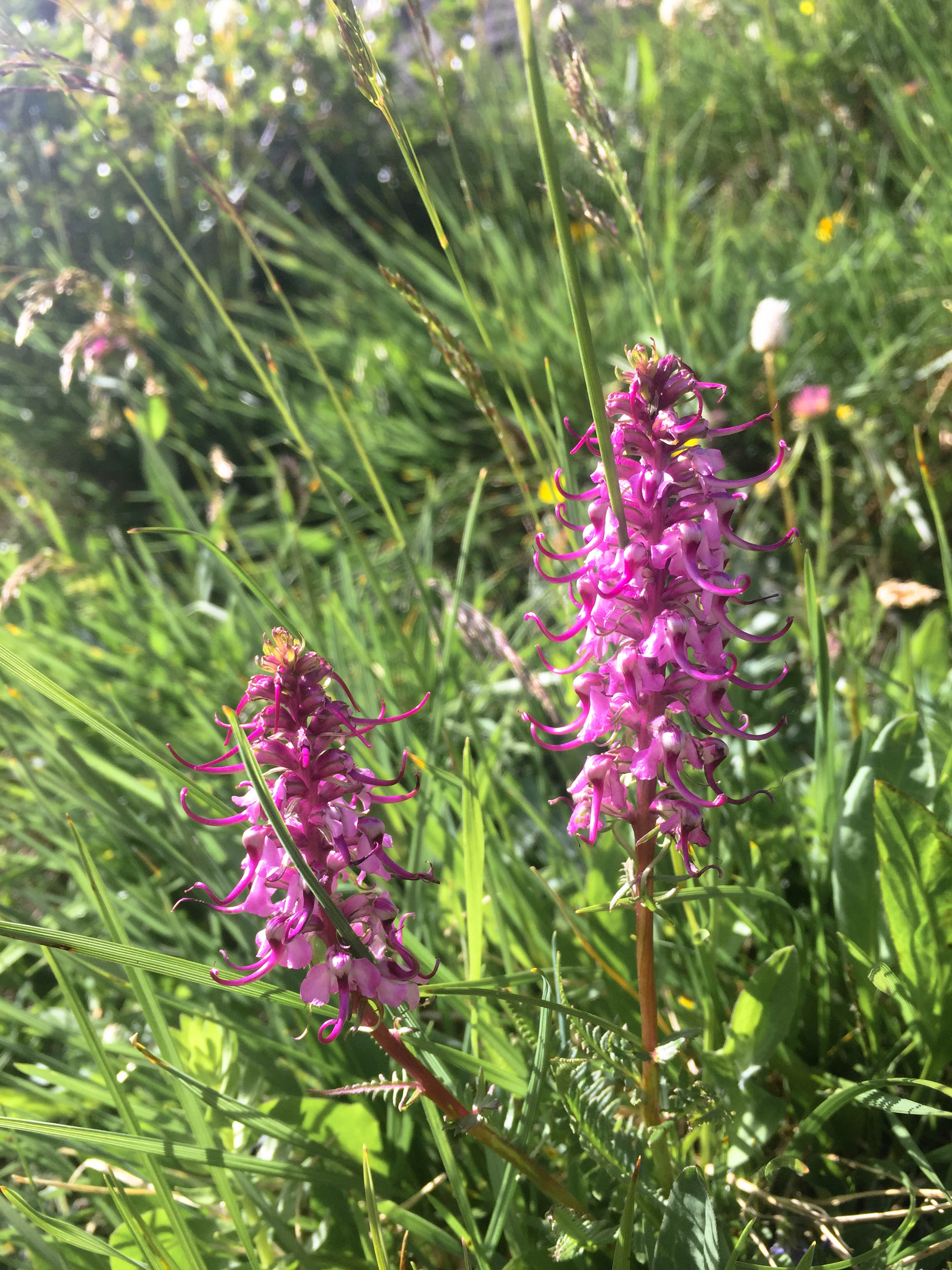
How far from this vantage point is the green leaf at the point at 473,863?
1.11 meters

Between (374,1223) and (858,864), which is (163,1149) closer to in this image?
(374,1223)

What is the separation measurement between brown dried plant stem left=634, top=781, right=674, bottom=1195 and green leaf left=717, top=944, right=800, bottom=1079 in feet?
0.47

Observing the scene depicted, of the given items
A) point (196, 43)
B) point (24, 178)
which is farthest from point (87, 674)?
point (196, 43)

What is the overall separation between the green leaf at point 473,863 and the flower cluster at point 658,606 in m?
0.20

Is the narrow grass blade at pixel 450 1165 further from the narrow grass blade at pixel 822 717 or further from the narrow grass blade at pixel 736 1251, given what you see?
the narrow grass blade at pixel 822 717

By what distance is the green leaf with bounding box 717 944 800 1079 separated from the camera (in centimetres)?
114

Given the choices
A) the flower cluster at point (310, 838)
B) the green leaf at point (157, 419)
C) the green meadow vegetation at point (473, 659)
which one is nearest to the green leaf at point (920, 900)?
the green meadow vegetation at point (473, 659)

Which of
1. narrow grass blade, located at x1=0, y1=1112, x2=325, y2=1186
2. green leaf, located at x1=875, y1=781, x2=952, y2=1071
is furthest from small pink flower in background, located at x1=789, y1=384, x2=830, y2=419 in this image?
narrow grass blade, located at x1=0, y1=1112, x2=325, y2=1186

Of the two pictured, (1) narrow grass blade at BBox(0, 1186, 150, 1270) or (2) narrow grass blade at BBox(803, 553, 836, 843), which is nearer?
(1) narrow grass blade at BBox(0, 1186, 150, 1270)

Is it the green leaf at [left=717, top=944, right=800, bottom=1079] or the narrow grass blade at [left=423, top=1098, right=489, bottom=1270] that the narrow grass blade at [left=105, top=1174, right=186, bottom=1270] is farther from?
the green leaf at [left=717, top=944, right=800, bottom=1079]

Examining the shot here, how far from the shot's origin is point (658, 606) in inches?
35.1

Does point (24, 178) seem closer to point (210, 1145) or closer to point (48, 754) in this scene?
point (48, 754)

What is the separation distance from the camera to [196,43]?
4.68 meters

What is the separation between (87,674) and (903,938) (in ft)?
6.19
